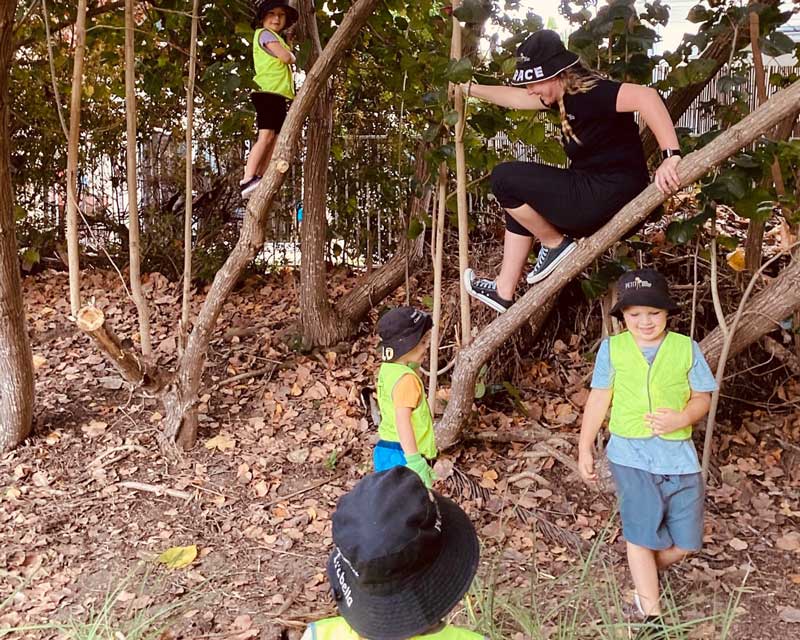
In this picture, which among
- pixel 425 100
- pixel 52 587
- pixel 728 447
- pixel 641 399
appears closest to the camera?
pixel 641 399

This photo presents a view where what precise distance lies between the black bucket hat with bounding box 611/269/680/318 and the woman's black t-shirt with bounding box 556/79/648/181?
2.21ft

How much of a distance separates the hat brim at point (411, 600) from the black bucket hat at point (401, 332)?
71.3 inches

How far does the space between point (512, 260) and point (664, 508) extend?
4.53ft

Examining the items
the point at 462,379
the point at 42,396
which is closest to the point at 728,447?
the point at 462,379

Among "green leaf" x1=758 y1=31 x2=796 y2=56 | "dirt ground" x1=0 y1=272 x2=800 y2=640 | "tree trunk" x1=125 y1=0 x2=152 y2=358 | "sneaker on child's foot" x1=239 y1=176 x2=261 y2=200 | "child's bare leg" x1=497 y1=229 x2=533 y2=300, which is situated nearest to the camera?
"dirt ground" x1=0 y1=272 x2=800 y2=640

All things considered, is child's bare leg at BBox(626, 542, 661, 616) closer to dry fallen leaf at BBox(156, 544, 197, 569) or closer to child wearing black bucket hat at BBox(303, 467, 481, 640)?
child wearing black bucket hat at BBox(303, 467, 481, 640)

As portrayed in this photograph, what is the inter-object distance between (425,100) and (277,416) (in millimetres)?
2294

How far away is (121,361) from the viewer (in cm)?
464

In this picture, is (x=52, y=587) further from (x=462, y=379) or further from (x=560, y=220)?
(x=560, y=220)

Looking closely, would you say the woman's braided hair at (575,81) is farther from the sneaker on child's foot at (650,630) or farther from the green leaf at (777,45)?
the sneaker on child's foot at (650,630)

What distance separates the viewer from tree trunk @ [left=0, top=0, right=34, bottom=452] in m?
4.71

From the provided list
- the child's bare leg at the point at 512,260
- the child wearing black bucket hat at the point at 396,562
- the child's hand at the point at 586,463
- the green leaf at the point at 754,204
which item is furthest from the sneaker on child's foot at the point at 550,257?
the child wearing black bucket hat at the point at 396,562

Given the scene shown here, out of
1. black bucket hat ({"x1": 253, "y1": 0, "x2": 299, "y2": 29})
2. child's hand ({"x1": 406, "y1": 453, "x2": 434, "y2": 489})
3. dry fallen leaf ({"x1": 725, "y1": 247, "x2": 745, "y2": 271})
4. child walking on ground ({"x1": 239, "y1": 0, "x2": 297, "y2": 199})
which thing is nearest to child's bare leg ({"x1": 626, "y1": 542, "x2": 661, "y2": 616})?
child's hand ({"x1": 406, "y1": 453, "x2": 434, "y2": 489})

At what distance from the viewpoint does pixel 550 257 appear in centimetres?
374
